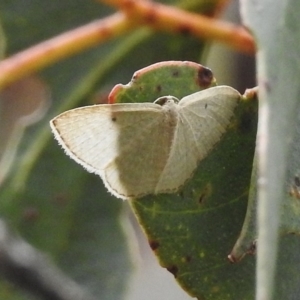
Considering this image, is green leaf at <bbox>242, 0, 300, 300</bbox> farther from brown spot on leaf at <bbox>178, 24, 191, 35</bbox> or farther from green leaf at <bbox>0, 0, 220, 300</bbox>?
green leaf at <bbox>0, 0, 220, 300</bbox>

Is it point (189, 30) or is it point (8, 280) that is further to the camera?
point (8, 280)

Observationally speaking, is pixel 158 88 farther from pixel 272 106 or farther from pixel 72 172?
pixel 72 172

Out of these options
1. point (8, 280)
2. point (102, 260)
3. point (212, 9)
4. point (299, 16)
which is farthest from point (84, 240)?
point (299, 16)

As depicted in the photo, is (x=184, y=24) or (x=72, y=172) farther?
(x=72, y=172)

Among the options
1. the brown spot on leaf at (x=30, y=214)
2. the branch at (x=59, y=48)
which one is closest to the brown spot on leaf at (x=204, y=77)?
the branch at (x=59, y=48)

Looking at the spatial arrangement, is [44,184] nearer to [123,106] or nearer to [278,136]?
[123,106]

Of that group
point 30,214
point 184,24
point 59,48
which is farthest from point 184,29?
point 30,214

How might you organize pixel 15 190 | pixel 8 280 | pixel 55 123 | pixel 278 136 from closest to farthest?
pixel 278 136, pixel 55 123, pixel 8 280, pixel 15 190
